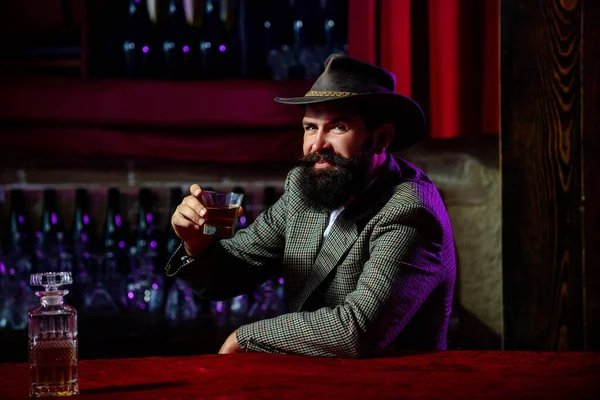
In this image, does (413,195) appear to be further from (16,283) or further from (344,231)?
(16,283)

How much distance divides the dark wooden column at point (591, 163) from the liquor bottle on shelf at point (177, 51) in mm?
1742

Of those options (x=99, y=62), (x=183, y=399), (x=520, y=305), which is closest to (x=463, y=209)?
(x=520, y=305)

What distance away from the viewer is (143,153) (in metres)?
3.49

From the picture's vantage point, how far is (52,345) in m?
1.50

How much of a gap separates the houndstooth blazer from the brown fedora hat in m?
0.18

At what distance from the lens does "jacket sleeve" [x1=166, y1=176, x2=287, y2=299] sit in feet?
8.34

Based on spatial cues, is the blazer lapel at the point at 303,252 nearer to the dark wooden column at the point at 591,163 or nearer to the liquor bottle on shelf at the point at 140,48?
the dark wooden column at the point at 591,163

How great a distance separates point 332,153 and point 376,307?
2.01 ft

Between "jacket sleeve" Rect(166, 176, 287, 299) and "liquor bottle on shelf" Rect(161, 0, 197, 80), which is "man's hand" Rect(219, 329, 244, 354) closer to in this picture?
"jacket sleeve" Rect(166, 176, 287, 299)

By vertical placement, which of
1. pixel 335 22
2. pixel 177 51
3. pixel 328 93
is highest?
pixel 335 22

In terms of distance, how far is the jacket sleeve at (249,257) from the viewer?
2.54m

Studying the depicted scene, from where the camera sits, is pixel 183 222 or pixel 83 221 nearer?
pixel 183 222

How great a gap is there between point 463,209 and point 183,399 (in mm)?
2393

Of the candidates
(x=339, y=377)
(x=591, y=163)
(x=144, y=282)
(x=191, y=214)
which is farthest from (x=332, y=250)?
(x=144, y=282)
